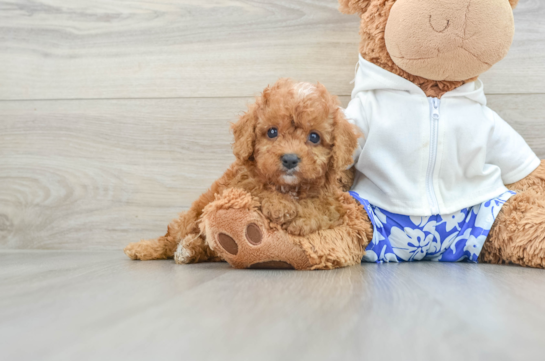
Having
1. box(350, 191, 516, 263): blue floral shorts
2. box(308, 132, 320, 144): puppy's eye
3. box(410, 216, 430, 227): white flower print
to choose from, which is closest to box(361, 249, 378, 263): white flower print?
box(350, 191, 516, 263): blue floral shorts

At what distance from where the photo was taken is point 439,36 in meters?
0.89

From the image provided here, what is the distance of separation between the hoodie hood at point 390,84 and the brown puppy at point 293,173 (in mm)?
153

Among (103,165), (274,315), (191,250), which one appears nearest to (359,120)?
(191,250)

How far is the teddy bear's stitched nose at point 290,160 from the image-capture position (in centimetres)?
81

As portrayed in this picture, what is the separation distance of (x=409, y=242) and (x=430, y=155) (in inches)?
7.6

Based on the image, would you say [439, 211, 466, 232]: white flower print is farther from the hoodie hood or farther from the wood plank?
the wood plank

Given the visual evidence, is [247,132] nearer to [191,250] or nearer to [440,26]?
[191,250]

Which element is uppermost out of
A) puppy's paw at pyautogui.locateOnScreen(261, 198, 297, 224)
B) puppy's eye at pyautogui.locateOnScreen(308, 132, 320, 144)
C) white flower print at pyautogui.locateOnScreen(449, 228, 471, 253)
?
puppy's eye at pyautogui.locateOnScreen(308, 132, 320, 144)

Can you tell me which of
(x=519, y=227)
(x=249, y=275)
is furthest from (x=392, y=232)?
(x=249, y=275)

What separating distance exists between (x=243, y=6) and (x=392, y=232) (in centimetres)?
73

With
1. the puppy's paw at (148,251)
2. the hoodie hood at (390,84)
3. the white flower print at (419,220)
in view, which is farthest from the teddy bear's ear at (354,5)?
the puppy's paw at (148,251)

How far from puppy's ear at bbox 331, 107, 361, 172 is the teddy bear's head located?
0.66ft

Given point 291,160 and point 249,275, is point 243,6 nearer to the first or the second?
point 291,160

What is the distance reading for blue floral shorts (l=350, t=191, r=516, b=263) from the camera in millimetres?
957
